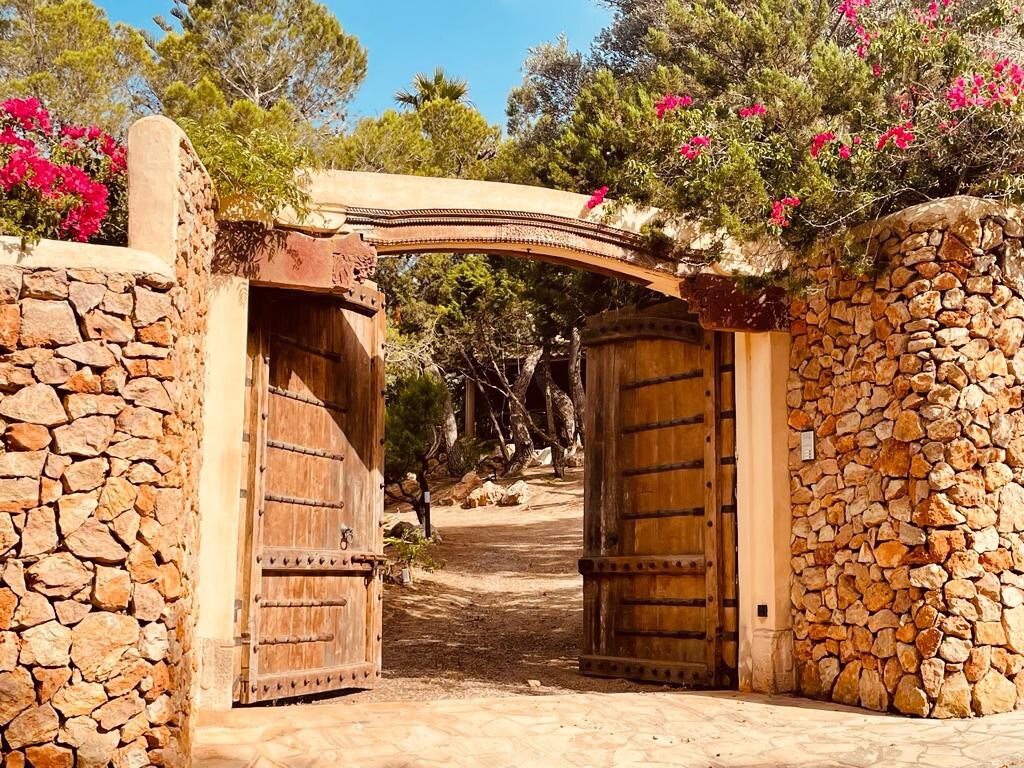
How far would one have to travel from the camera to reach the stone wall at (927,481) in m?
6.27

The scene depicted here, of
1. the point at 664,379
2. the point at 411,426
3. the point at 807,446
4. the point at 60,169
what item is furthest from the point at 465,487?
the point at 60,169

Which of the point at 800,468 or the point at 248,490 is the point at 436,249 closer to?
the point at 248,490

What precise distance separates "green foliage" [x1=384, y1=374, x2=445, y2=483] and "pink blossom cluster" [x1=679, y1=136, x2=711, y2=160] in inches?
320

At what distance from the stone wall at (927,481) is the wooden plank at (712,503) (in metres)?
0.68

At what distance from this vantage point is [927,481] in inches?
251

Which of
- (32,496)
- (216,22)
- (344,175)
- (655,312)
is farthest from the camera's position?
(216,22)

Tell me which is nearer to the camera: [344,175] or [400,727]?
[400,727]

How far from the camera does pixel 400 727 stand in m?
5.62

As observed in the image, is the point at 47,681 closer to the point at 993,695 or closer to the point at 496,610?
the point at 993,695

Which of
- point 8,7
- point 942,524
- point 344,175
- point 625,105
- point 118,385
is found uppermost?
point 8,7

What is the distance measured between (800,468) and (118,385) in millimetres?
4590

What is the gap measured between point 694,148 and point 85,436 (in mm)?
4682

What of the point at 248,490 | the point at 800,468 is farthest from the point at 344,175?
the point at 800,468

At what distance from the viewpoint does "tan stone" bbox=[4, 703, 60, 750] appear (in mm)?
4422
